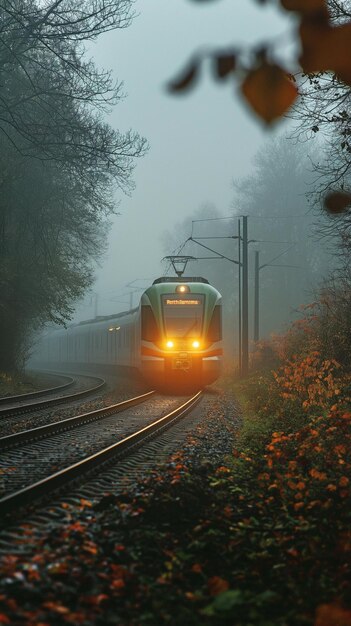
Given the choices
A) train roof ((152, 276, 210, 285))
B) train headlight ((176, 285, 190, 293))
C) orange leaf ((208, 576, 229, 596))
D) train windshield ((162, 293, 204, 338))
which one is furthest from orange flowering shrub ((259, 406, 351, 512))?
train roof ((152, 276, 210, 285))

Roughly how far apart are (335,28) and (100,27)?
12287 mm

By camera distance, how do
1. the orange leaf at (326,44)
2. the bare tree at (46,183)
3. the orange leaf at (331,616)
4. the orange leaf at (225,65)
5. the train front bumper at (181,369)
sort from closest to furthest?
the orange leaf at (326,44), the orange leaf at (225,65), the orange leaf at (331,616), the bare tree at (46,183), the train front bumper at (181,369)

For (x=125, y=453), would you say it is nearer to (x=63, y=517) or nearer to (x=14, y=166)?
(x=63, y=517)

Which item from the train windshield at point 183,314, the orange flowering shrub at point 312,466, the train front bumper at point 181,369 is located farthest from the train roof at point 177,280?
the orange flowering shrub at point 312,466

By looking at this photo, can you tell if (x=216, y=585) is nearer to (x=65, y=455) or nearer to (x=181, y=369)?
(x=65, y=455)

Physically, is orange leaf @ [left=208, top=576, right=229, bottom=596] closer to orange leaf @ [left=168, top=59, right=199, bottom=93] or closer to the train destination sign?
orange leaf @ [left=168, top=59, right=199, bottom=93]

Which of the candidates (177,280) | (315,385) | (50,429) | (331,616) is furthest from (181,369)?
(331,616)

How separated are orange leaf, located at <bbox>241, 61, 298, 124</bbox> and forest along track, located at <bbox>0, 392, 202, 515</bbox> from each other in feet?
12.7

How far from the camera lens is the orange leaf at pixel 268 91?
2.54 m

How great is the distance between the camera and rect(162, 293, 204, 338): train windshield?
20031 millimetres

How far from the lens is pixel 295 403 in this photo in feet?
43.7

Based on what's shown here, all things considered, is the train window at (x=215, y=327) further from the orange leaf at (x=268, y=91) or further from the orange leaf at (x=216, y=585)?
the orange leaf at (x=268, y=91)

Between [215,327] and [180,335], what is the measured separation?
124cm

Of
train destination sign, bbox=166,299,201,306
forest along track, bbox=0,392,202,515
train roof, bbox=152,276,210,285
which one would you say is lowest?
forest along track, bbox=0,392,202,515
